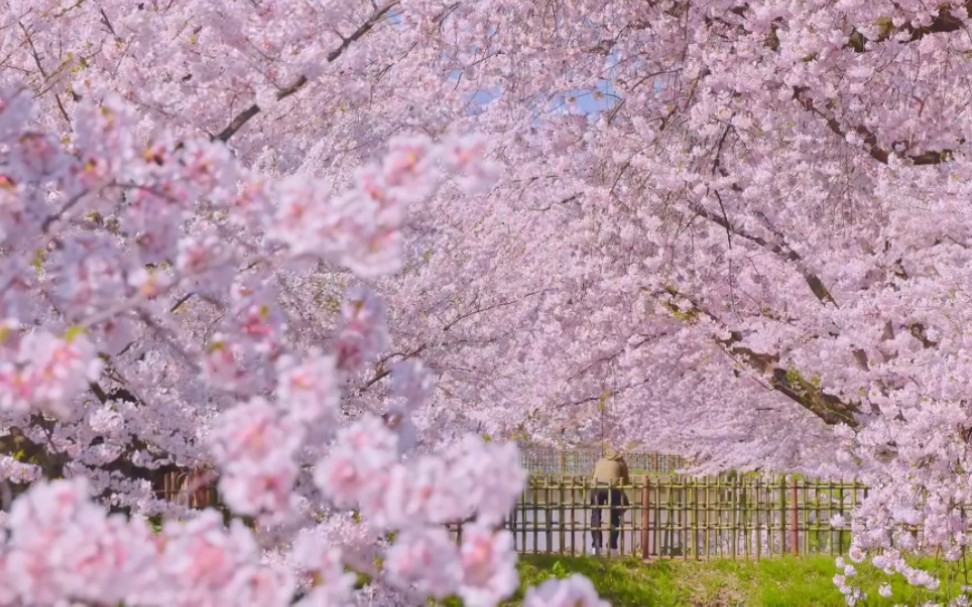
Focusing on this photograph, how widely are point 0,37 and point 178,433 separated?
260 cm

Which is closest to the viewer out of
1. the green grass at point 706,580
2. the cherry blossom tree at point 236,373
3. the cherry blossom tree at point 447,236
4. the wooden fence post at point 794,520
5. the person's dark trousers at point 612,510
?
the cherry blossom tree at point 236,373

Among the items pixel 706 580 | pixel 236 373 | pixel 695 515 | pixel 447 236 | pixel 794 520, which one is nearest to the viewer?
pixel 236 373

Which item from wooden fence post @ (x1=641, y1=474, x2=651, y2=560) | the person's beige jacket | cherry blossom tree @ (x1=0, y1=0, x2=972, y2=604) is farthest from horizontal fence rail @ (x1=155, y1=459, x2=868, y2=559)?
cherry blossom tree @ (x1=0, y1=0, x2=972, y2=604)

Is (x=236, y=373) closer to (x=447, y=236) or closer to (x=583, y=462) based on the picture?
(x=447, y=236)

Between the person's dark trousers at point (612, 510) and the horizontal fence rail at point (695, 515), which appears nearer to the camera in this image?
the horizontal fence rail at point (695, 515)

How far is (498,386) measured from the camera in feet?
42.1

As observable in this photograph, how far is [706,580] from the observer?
13086 mm

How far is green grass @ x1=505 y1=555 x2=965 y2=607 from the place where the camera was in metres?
11.9

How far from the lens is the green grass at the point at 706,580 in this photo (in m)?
11.9

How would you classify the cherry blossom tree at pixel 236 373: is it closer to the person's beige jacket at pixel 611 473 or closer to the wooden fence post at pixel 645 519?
the wooden fence post at pixel 645 519

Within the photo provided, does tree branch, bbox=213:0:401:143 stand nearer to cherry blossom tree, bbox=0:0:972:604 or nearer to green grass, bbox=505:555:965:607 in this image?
cherry blossom tree, bbox=0:0:972:604

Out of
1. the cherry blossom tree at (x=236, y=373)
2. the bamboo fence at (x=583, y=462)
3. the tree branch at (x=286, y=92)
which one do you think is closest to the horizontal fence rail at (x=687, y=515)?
the tree branch at (x=286, y=92)

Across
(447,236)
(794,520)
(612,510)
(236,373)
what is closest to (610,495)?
(612,510)

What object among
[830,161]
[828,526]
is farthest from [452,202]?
[828,526]
